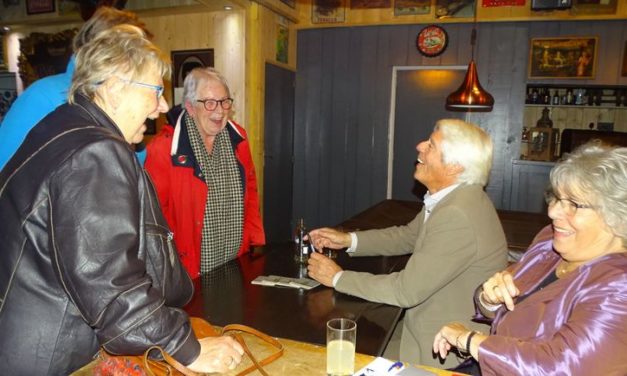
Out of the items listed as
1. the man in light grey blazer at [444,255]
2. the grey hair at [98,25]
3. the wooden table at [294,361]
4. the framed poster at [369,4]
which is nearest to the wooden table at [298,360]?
the wooden table at [294,361]

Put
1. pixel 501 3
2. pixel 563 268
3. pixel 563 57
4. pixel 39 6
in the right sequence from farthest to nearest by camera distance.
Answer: pixel 39 6
pixel 501 3
pixel 563 57
pixel 563 268

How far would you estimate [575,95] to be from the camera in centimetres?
548

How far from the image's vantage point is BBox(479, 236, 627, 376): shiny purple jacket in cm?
112

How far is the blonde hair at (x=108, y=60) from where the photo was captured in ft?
3.92

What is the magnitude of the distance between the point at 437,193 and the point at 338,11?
459cm

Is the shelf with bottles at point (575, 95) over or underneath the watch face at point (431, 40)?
underneath

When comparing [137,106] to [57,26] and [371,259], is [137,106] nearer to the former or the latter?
[371,259]

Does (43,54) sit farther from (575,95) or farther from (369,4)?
(575,95)

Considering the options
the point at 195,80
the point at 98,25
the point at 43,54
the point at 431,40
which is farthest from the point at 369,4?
the point at 98,25

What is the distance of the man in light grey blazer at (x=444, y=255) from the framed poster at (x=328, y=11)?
4402 millimetres

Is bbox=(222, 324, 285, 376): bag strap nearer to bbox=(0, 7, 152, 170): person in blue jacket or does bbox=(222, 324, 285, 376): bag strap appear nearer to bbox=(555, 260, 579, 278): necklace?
bbox=(555, 260, 579, 278): necklace

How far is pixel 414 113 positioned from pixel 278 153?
175 cm

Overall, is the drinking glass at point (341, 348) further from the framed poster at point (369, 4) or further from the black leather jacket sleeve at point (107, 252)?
the framed poster at point (369, 4)

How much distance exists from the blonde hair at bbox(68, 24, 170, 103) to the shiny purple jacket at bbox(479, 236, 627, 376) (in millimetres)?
1173
